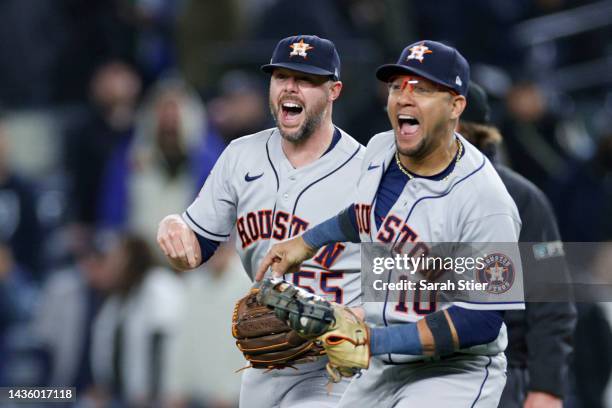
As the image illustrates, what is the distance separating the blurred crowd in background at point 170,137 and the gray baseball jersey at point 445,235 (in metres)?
3.44

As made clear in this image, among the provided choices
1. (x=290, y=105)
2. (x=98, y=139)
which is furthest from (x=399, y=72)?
(x=98, y=139)

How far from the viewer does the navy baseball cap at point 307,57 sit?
4949 millimetres

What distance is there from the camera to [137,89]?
10.1 metres

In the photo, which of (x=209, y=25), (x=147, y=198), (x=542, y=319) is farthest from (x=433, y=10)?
(x=542, y=319)

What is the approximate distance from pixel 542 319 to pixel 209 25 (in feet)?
18.1

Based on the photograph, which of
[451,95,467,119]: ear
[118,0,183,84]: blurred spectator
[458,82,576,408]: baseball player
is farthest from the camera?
[118,0,183,84]: blurred spectator

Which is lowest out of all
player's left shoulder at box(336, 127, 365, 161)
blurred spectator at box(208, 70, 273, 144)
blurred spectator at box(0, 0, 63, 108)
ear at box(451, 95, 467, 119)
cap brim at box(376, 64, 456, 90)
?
player's left shoulder at box(336, 127, 365, 161)

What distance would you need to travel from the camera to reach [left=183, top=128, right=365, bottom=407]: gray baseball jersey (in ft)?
16.5

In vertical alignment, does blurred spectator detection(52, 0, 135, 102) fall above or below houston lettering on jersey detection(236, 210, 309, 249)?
above

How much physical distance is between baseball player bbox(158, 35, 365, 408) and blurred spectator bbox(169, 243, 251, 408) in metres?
2.78

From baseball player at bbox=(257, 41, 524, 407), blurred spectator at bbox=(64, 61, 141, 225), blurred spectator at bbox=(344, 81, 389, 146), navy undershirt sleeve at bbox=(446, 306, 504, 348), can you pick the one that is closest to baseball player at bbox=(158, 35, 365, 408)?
baseball player at bbox=(257, 41, 524, 407)

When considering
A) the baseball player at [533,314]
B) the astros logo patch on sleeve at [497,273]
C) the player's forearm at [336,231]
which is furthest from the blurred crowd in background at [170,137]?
the astros logo patch on sleeve at [497,273]

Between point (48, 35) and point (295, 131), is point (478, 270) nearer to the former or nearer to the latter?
point (295, 131)

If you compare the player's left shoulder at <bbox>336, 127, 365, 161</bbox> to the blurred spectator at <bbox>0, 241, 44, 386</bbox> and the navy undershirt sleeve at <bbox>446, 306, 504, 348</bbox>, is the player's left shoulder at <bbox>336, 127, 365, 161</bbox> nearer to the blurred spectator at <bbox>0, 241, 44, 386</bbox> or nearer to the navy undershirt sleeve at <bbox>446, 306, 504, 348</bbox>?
the navy undershirt sleeve at <bbox>446, 306, 504, 348</bbox>
